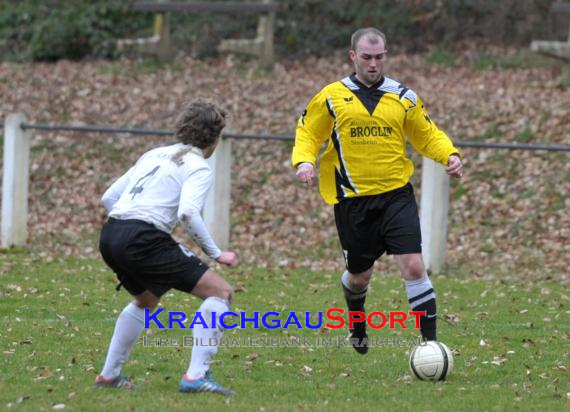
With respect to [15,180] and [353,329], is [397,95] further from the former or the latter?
[15,180]

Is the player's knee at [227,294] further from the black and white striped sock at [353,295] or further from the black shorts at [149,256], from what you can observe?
the black and white striped sock at [353,295]

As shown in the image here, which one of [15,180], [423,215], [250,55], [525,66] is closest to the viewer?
[423,215]

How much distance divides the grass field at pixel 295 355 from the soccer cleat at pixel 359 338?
0.09 meters

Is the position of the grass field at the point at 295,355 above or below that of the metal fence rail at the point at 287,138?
below

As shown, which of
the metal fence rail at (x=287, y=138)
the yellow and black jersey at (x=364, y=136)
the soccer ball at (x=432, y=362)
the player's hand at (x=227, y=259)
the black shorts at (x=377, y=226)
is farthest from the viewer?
the metal fence rail at (x=287, y=138)

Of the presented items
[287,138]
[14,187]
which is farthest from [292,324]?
[14,187]

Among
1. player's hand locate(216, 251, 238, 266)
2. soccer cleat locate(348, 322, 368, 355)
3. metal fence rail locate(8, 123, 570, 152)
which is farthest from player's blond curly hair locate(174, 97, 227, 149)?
metal fence rail locate(8, 123, 570, 152)

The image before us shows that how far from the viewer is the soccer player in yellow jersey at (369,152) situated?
24.9 ft

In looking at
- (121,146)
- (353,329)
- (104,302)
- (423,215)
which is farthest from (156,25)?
(353,329)

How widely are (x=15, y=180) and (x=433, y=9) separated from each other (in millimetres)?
11981

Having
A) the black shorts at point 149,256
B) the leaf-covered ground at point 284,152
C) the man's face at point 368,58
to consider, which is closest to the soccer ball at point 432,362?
the black shorts at point 149,256

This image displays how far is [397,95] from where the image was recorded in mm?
7723

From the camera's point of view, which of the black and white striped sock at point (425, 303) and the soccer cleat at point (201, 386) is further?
the black and white striped sock at point (425, 303)

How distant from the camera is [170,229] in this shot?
6.39 metres
